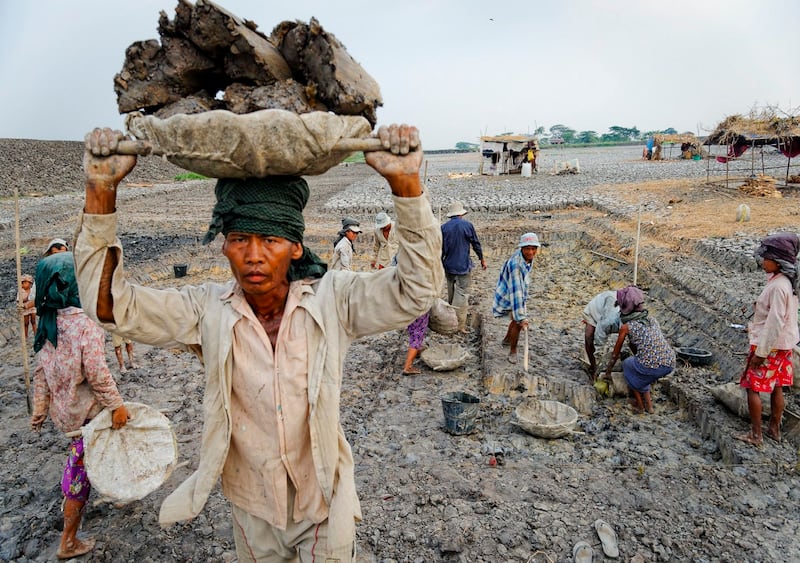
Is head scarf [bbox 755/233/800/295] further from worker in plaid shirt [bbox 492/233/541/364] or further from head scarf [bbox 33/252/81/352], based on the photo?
head scarf [bbox 33/252/81/352]

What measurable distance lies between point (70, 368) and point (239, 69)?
8.10 ft

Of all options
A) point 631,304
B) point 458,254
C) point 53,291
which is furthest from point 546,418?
point 53,291

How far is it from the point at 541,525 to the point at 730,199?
636 inches

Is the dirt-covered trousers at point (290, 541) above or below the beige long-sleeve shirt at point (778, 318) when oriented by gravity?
below

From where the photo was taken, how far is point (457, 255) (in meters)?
7.93

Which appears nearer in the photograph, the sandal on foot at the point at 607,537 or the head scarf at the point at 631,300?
the sandal on foot at the point at 607,537

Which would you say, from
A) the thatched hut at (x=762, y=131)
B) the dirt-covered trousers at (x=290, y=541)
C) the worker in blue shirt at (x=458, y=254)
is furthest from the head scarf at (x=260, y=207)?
the thatched hut at (x=762, y=131)

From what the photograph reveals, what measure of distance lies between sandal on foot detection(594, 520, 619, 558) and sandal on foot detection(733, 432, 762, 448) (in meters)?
1.94

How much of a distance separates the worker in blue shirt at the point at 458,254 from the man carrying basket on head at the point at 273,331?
596 cm

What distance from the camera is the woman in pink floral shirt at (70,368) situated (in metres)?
3.46

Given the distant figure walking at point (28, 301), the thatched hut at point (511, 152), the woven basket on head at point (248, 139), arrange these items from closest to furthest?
the woven basket on head at point (248, 139) → the distant figure walking at point (28, 301) → the thatched hut at point (511, 152)

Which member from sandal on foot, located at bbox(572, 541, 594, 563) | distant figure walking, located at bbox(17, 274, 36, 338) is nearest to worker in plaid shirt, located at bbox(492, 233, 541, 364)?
sandal on foot, located at bbox(572, 541, 594, 563)

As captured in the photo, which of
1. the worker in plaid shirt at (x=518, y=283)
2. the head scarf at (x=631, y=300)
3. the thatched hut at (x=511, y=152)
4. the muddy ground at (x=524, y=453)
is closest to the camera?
the muddy ground at (x=524, y=453)

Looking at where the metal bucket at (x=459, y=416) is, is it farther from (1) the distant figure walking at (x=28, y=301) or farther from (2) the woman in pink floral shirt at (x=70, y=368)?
(1) the distant figure walking at (x=28, y=301)
